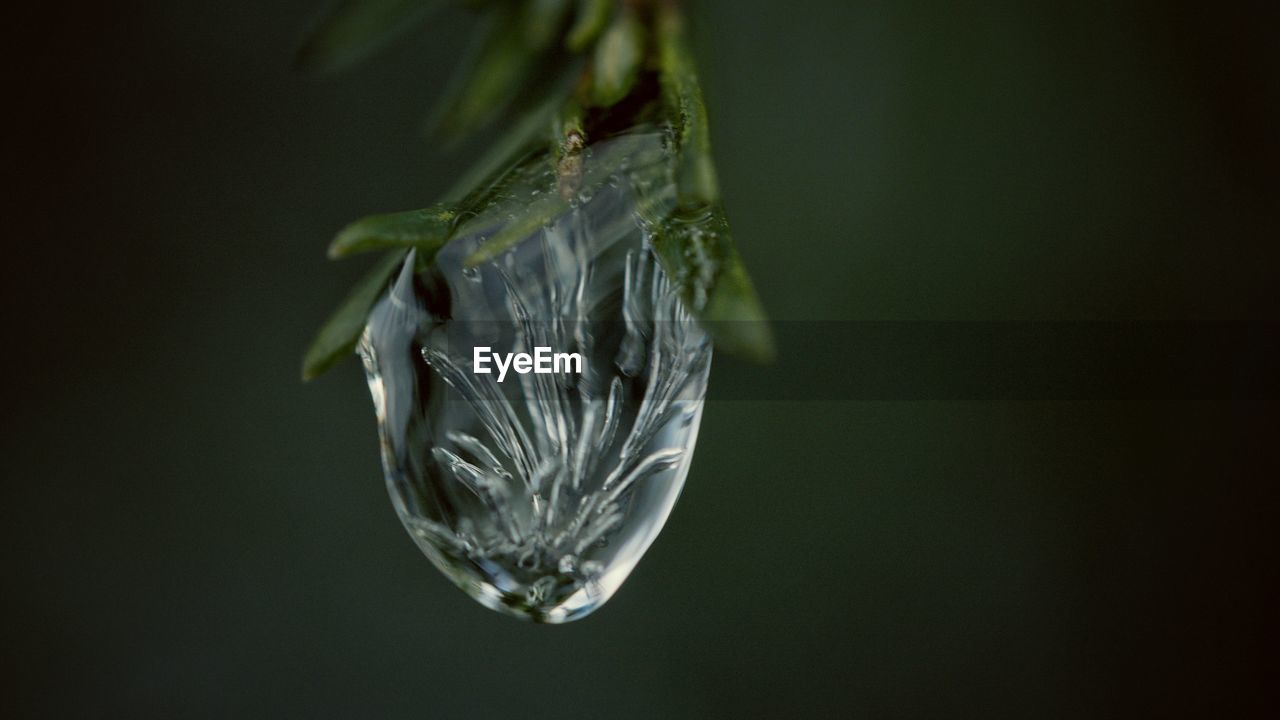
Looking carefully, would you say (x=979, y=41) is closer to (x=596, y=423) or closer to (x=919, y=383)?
(x=919, y=383)

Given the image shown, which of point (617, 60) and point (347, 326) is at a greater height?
point (617, 60)

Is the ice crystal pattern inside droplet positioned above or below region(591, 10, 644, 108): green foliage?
below

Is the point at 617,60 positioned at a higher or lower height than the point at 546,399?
higher

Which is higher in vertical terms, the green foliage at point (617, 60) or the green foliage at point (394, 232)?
the green foliage at point (617, 60)

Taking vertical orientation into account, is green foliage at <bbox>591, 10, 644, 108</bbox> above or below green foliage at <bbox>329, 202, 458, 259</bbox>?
above

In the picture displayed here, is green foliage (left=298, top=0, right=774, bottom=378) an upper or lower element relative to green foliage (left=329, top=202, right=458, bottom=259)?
upper

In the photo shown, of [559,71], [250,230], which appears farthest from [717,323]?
[250,230]
